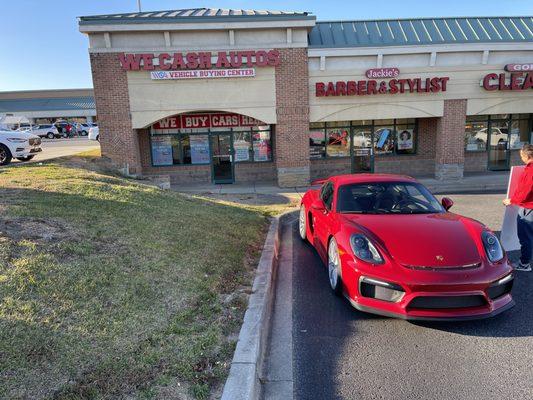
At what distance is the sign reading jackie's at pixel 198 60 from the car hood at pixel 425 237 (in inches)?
388

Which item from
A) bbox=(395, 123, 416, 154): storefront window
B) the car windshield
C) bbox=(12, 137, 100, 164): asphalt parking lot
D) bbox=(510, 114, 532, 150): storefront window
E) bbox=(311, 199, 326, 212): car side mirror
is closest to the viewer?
the car windshield

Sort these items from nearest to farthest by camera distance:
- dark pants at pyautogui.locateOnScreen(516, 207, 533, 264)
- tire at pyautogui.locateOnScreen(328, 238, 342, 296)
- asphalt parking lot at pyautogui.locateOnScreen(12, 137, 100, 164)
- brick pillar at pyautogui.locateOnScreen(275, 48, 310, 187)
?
tire at pyautogui.locateOnScreen(328, 238, 342, 296)
dark pants at pyautogui.locateOnScreen(516, 207, 533, 264)
brick pillar at pyautogui.locateOnScreen(275, 48, 310, 187)
asphalt parking lot at pyautogui.locateOnScreen(12, 137, 100, 164)

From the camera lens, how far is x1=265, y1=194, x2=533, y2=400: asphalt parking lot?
9.80 feet

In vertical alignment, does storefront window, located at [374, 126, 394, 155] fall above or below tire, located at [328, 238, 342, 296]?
above

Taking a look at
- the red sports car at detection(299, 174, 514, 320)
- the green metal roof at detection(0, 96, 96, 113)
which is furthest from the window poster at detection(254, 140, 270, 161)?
the green metal roof at detection(0, 96, 96, 113)

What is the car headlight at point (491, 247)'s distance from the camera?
13.1 ft

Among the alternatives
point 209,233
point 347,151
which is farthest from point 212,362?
point 347,151

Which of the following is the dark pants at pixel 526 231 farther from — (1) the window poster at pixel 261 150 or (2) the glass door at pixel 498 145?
(2) the glass door at pixel 498 145

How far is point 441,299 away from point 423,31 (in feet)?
46.2

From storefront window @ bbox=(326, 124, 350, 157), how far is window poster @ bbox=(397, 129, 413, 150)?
218 centimetres

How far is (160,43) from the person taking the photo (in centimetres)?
1312

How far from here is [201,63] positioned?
42.9ft

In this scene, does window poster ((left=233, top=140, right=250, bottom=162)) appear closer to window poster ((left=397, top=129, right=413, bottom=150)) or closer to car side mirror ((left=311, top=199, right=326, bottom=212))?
window poster ((left=397, top=129, right=413, bottom=150))

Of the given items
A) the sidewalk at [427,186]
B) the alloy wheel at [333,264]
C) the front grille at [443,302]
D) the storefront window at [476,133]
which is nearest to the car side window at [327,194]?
the alloy wheel at [333,264]
